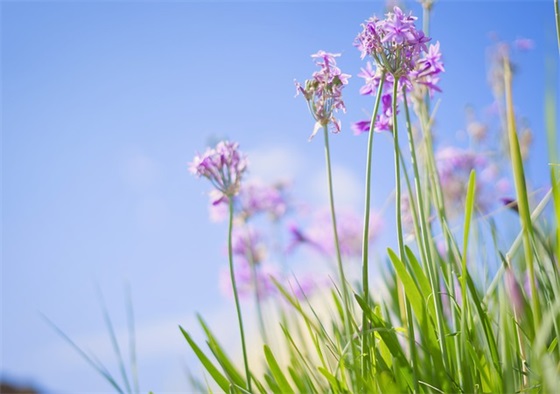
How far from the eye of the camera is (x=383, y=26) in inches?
51.3

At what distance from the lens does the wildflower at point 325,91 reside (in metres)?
1.44

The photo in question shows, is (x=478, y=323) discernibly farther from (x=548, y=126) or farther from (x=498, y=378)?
(x=548, y=126)

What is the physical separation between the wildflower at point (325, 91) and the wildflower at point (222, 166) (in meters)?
0.28

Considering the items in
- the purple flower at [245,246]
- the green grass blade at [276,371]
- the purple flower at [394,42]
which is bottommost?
the green grass blade at [276,371]

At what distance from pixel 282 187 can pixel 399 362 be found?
1.99 meters

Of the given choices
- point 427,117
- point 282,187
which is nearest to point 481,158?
point 282,187

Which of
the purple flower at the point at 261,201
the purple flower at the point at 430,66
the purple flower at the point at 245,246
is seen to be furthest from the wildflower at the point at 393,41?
the purple flower at the point at 245,246

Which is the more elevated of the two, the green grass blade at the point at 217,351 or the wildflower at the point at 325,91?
the wildflower at the point at 325,91

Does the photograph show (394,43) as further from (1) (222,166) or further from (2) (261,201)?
(2) (261,201)

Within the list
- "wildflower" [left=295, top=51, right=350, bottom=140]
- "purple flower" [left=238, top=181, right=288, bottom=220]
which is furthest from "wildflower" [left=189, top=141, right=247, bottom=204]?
"purple flower" [left=238, top=181, right=288, bottom=220]

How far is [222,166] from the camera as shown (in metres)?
1.67

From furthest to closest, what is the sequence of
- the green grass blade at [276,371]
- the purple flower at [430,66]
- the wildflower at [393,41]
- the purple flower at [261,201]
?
the purple flower at [261,201] < the purple flower at [430,66] < the green grass blade at [276,371] < the wildflower at [393,41]

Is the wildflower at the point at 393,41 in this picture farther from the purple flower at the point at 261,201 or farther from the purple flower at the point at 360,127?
the purple flower at the point at 261,201

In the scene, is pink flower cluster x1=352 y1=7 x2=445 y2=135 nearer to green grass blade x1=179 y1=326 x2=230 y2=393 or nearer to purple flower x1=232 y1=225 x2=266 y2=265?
green grass blade x1=179 y1=326 x2=230 y2=393
